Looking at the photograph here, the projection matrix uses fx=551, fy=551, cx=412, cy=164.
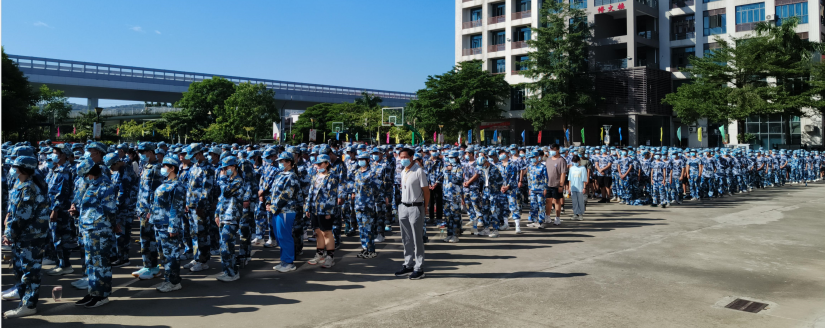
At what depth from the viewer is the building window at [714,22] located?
4984 cm

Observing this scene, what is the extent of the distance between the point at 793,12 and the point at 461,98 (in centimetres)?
2883

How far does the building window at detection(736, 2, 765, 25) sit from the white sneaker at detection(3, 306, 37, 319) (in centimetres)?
5596

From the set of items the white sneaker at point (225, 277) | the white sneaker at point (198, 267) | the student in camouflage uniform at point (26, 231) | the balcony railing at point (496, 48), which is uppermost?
the balcony railing at point (496, 48)

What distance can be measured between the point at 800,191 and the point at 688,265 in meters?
21.1

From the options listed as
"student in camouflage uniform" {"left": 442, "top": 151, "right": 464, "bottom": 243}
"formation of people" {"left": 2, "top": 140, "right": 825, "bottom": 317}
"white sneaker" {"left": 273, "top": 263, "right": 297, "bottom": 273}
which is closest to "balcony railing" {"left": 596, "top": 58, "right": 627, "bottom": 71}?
"formation of people" {"left": 2, "top": 140, "right": 825, "bottom": 317}

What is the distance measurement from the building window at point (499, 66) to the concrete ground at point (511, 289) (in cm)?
4686

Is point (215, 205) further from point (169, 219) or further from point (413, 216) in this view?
point (413, 216)

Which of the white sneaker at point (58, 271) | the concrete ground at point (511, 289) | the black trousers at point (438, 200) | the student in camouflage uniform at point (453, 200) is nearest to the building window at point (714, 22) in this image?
the concrete ground at point (511, 289)

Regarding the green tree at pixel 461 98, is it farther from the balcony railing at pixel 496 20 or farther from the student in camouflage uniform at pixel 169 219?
the student in camouflage uniform at pixel 169 219

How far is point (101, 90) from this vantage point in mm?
50125

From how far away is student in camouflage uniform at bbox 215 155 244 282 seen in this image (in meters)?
8.03

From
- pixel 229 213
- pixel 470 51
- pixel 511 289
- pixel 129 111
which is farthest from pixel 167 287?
pixel 129 111

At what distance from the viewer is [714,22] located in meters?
50.2

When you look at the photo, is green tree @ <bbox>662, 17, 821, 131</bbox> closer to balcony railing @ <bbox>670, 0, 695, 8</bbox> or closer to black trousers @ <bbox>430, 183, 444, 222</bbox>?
balcony railing @ <bbox>670, 0, 695, 8</bbox>
